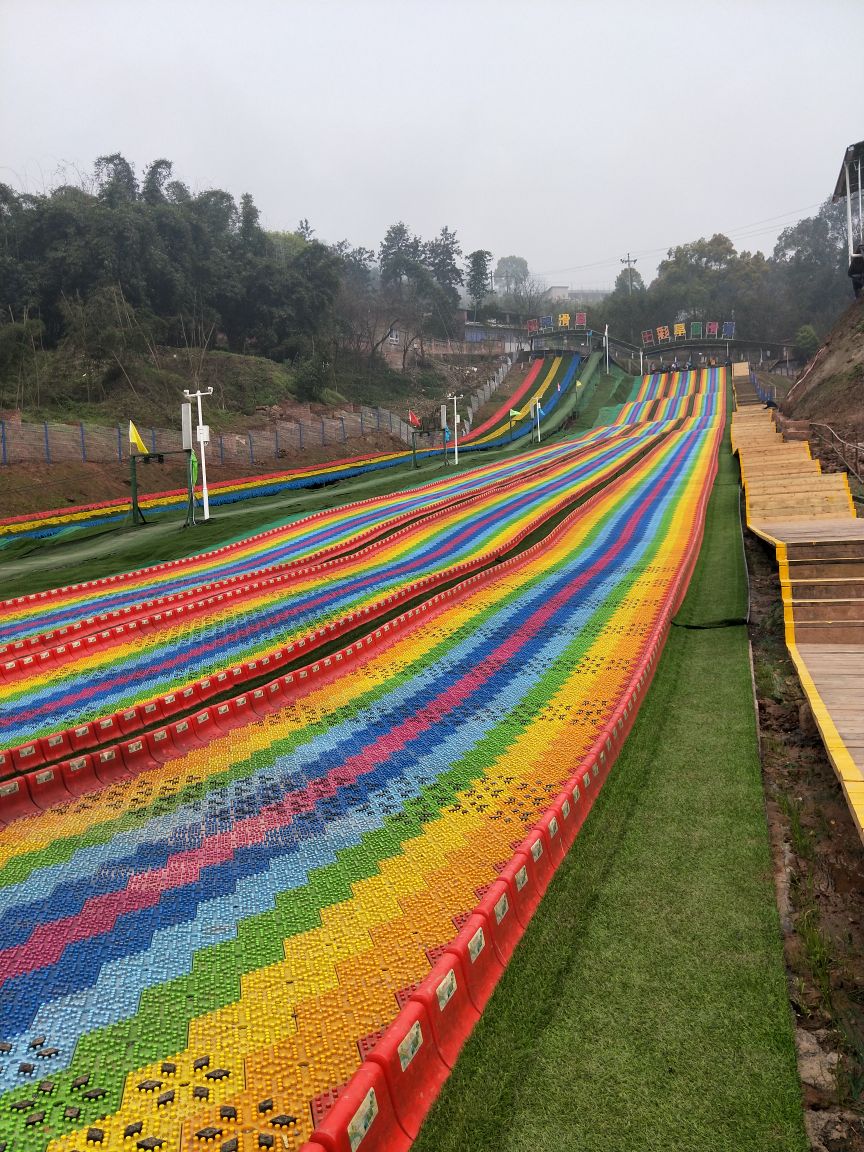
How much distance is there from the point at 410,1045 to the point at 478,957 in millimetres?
659

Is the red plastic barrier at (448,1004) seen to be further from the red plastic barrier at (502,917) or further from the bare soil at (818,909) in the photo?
the bare soil at (818,909)

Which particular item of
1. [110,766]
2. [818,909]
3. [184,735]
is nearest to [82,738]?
[110,766]

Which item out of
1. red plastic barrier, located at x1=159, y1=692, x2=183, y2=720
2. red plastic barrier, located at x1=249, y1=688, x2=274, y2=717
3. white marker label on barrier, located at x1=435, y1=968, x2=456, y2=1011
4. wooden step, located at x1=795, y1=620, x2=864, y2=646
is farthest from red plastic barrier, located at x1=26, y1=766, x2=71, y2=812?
wooden step, located at x1=795, y1=620, x2=864, y2=646

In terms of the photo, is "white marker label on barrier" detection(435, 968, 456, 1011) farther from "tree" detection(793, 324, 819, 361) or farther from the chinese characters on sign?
the chinese characters on sign

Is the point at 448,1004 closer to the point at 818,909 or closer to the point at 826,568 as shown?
the point at 818,909

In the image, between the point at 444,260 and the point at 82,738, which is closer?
the point at 82,738

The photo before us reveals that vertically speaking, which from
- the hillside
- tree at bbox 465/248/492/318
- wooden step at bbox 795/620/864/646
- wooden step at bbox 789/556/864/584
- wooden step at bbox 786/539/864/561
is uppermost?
tree at bbox 465/248/492/318

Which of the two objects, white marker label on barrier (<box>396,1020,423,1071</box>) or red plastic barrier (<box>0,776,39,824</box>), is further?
red plastic barrier (<box>0,776,39,824</box>)

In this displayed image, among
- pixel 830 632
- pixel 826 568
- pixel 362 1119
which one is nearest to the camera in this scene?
pixel 362 1119

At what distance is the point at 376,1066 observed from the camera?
2619 mm

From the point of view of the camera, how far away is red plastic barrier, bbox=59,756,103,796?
5.31m

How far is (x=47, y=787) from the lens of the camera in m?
5.23

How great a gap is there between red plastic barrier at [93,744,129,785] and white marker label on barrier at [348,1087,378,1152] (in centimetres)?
370

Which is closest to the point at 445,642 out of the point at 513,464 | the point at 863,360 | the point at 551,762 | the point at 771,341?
the point at 551,762
